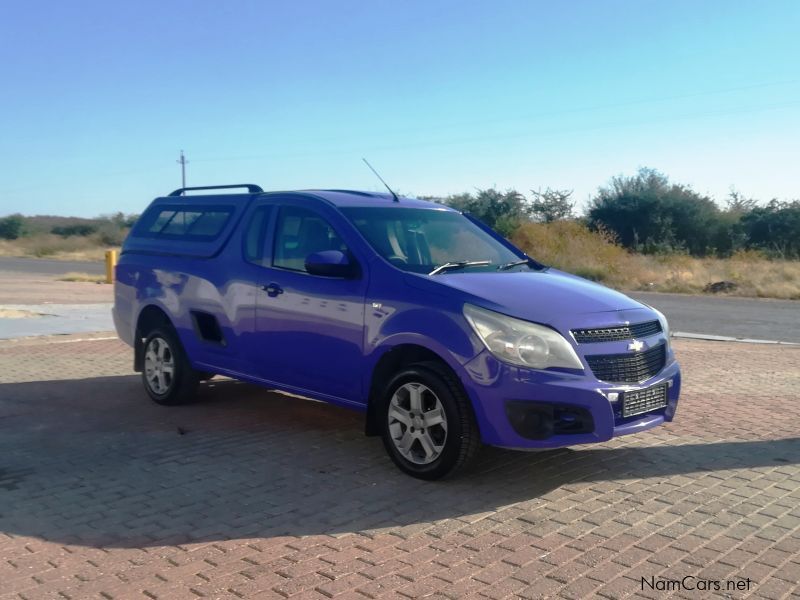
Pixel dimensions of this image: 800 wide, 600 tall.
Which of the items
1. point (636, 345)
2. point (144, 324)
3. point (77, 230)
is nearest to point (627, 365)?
point (636, 345)

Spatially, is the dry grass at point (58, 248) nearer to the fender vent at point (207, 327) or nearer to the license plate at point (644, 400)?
the fender vent at point (207, 327)

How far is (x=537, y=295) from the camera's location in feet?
17.5

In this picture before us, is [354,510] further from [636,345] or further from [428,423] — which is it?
[636,345]

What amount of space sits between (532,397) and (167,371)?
13.0ft

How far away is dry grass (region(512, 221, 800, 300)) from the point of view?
94.7ft

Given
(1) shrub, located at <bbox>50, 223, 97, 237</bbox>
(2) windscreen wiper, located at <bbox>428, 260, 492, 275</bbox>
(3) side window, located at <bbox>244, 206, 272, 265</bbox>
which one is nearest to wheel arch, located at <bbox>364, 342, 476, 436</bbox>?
(2) windscreen wiper, located at <bbox>428, 260, 492, 275</bbox>

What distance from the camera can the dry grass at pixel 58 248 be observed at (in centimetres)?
5956

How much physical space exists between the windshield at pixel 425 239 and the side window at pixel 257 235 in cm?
86

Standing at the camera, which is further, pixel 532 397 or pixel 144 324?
pixel 144 324

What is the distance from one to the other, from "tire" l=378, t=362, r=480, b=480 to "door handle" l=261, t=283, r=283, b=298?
135 centimetres

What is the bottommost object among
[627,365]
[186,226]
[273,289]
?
[627,365]

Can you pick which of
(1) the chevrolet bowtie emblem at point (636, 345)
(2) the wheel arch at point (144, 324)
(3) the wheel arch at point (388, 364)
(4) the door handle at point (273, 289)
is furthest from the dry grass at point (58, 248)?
(1) the chevrolet bowtie emblem at point (636, 345)

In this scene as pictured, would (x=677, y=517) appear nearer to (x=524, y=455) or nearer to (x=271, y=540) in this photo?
(x=524, y=455)

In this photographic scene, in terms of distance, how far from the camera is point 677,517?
15.3ft
